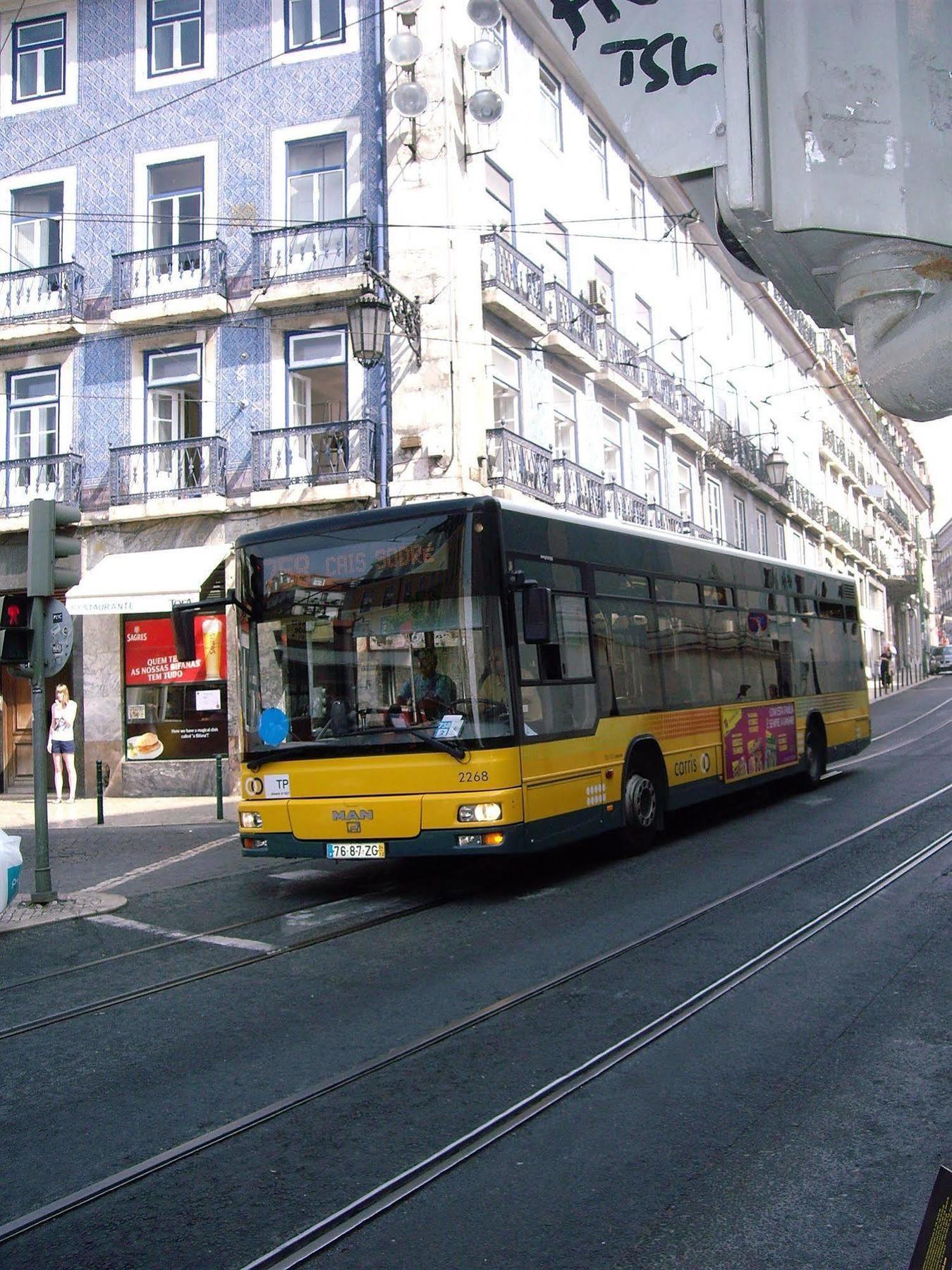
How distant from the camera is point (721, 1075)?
15.8 feet

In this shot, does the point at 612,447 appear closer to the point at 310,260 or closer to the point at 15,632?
the point at 310,260

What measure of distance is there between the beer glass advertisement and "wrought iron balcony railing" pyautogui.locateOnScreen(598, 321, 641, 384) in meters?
10.5

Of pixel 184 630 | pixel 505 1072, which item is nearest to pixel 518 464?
pixel 184 630

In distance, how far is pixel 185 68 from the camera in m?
20.3

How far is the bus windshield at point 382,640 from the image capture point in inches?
344

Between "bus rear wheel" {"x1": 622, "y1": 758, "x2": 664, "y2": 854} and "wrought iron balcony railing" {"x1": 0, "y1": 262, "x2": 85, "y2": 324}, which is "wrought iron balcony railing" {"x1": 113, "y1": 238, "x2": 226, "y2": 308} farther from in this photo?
"bus rear wheel" {"x1": 622, "y1": 758, "x2": 664, "y2": 854}

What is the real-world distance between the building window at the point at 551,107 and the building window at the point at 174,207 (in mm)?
7223

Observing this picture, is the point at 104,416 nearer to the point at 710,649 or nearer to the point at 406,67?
the point at 406,67

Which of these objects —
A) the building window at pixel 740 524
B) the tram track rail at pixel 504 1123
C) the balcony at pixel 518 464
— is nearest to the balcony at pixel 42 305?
the balcony at pixel 518 464

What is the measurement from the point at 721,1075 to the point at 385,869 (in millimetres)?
6535

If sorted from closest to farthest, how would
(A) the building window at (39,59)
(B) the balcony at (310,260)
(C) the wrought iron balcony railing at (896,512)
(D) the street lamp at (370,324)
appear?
(D) the street lamp at (370,324) < (B) the balcony at (310,260) < (A) the building window at (39,59) < (C) the wrought iron balcony railing at (896,512)

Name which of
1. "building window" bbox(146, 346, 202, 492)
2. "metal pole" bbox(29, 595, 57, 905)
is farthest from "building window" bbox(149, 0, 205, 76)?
"metal pole" bbox(29, 595, 57, 905)

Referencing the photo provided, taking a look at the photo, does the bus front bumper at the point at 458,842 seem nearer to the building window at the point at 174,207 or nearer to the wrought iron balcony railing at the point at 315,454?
the wrought iron balcony railing at the point at 315,454

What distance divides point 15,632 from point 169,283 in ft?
37.7
